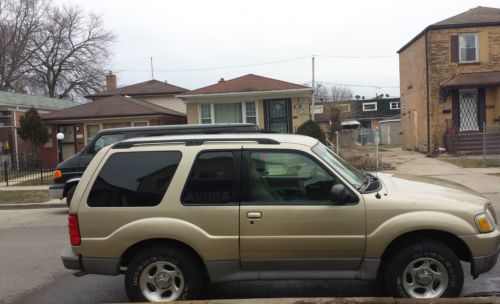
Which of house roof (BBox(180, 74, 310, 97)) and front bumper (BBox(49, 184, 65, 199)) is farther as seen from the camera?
house roof (BBox(180, 74, 310, 97))

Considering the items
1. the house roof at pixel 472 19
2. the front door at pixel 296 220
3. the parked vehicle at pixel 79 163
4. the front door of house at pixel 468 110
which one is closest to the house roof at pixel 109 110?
the parked vehicle at pixel 79 163

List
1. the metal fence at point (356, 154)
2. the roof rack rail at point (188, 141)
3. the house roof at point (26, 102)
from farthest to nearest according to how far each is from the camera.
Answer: the house roof at point (26, 102) → the metal fence at point (356, 154) → the roof rack rail at point (188, 141)

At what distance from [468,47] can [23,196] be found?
20893 millimetres

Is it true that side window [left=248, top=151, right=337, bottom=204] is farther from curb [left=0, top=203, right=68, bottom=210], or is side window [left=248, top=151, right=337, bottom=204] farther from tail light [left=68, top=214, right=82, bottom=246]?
curb [left=0, top=203, right=68, bottom=210]

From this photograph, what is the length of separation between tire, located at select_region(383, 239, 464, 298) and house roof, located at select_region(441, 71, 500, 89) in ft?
67.8

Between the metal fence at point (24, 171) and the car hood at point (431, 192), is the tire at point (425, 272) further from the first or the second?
the metal fence at point (24, 171)

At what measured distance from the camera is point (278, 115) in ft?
77.2

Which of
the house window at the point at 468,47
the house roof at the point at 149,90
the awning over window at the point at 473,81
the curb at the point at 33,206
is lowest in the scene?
the curb at the point at 33,206

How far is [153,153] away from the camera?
4.79 meters

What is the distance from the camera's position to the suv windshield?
4777 millimetres

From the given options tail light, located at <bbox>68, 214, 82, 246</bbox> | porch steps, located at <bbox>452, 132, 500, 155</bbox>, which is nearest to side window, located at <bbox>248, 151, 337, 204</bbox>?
tail light, located at <bbox>68, 214, 82, 246</bbox>

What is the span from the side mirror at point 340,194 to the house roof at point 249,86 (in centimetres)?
1851

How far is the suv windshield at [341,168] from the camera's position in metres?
4.78

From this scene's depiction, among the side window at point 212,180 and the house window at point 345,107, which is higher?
the house window at point 345,107
